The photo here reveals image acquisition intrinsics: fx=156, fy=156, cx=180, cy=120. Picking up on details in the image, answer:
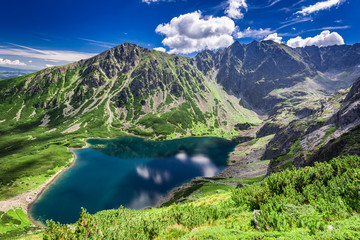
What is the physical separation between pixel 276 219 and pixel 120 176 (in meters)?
115

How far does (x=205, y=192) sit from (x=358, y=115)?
84.0m

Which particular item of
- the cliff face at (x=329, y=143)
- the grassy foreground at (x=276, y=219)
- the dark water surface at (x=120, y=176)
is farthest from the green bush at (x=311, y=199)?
the dark water surface at (x=120, y=176)

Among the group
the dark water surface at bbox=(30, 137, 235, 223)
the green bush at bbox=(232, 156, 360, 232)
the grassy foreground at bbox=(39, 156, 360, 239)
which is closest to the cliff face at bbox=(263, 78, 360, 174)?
the green bush at bbox=(232, 156, 360, 232)

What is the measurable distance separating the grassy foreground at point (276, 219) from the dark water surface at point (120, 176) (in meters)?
71.7

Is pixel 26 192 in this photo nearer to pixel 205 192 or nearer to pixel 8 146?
pixel 205 192

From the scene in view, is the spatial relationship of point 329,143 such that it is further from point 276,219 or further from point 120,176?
point 120,176

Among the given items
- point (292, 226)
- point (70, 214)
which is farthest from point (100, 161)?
point (292, 226)

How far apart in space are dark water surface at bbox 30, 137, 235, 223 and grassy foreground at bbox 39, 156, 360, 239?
7168cm

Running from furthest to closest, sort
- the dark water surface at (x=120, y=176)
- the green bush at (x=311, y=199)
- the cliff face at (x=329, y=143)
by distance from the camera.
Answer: the dark water surface at (x=120, y=176) < the cliff face at (x=329, y=143) < the green bush at (x=311, y=199)

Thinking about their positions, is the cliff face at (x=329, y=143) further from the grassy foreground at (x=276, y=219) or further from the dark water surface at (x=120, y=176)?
the dark water surface at (x=120, y=176)

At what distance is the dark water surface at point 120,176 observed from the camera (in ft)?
264

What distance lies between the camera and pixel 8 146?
177 metres

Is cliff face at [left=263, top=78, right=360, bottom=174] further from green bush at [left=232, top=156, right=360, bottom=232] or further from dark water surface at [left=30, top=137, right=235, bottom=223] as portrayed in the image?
dark water surface at [left=30, top=137, right=235, bottom=223]

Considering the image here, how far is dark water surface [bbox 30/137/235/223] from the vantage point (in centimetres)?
8050
